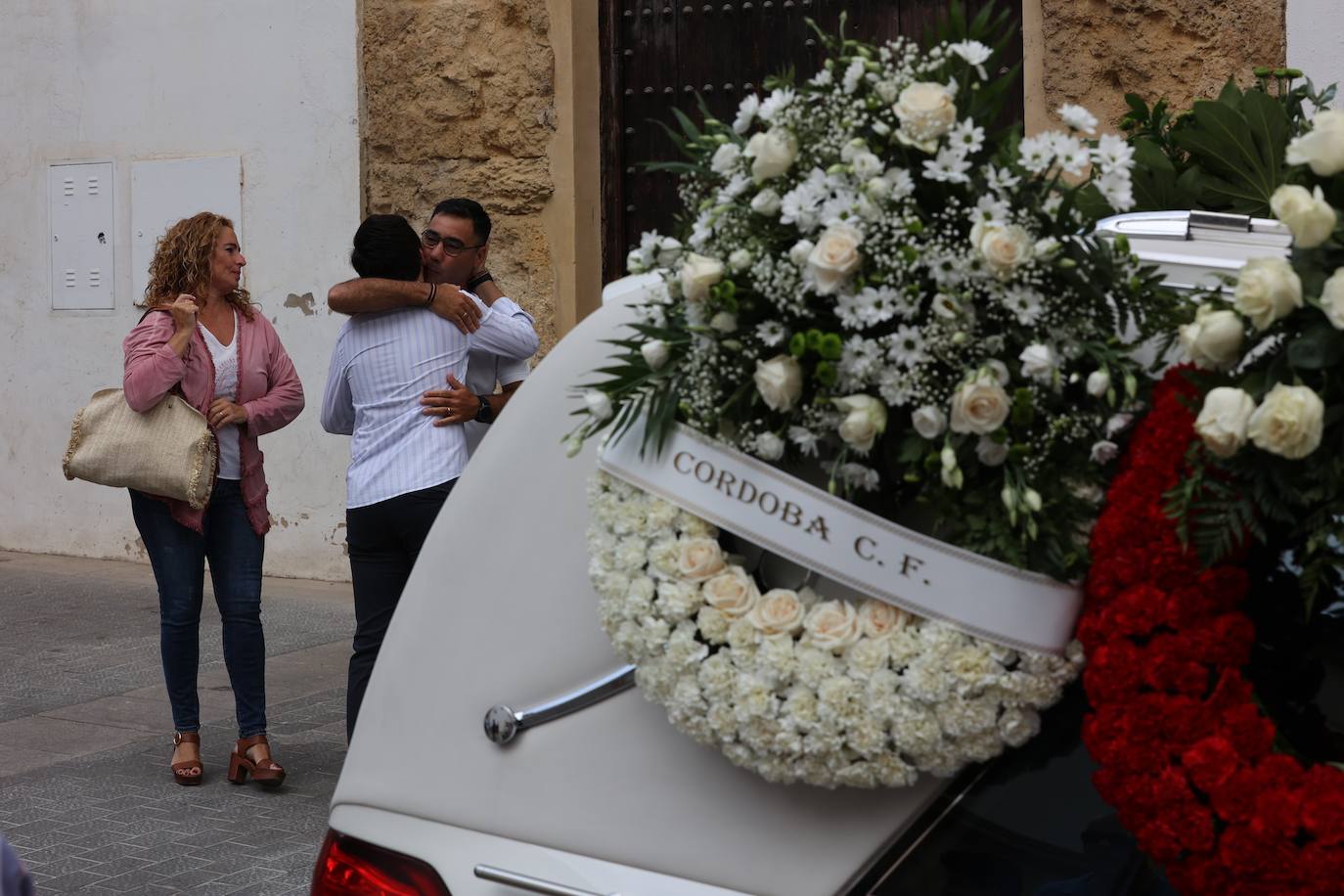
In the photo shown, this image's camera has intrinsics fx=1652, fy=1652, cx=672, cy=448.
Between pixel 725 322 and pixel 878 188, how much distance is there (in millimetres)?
235

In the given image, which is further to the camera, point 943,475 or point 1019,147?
point 1019,147

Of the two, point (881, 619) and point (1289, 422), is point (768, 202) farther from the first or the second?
point (1289, 422)

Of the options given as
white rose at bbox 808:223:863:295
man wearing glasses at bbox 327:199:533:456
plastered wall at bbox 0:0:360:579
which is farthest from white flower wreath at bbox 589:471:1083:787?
plastered wall at bbox 0:0:360:579

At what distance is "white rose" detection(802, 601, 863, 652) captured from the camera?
6.08ft

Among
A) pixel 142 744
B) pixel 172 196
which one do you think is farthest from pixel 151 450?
pixel 172 196

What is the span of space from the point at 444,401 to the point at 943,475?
329 centimetres

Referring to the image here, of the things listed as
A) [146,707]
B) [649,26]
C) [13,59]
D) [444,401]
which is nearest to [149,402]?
[444,401]


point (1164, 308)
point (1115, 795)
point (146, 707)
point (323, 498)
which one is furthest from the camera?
point (323, 498)

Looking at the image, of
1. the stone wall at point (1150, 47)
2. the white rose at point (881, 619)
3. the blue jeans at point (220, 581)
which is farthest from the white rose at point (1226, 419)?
the stone wall at point (1150, 47)

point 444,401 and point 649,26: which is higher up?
point 649,26

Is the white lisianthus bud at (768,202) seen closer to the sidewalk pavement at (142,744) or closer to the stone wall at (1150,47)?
the sidewalk pavement at (142,744)

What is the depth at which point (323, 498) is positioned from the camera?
9.16 metres

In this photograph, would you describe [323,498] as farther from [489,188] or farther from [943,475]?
[943,475]

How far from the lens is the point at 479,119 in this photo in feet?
27.8
